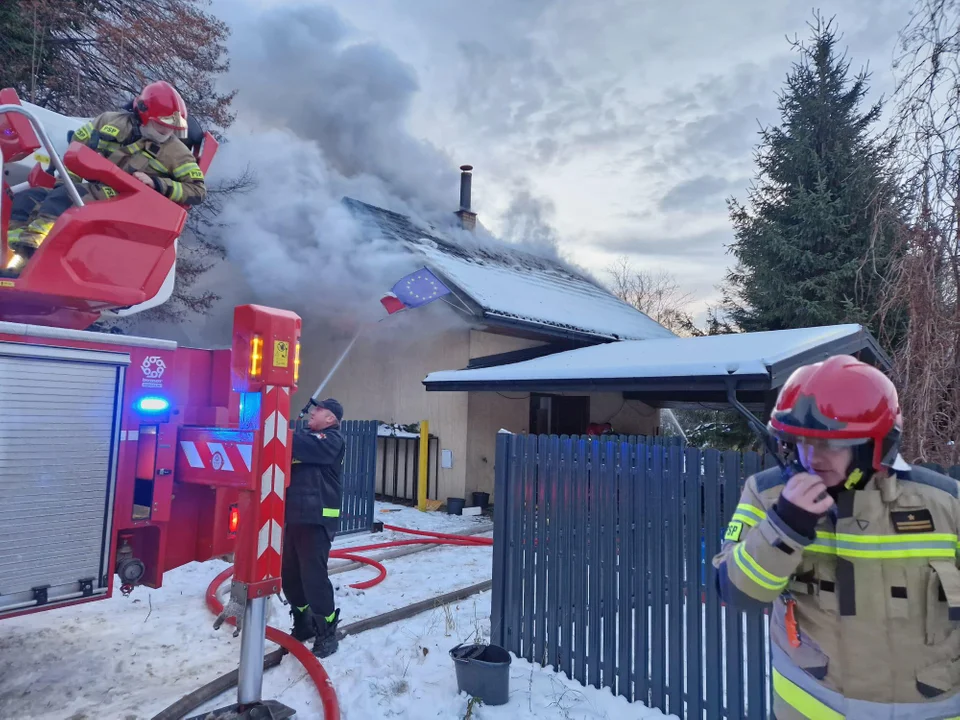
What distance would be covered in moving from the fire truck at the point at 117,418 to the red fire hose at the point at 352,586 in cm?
46

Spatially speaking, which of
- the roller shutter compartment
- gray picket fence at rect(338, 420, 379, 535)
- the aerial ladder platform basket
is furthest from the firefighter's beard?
gray picket fence at rect(338, 420, 379, 535)

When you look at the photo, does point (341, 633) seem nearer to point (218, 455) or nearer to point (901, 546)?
point (218, 455)

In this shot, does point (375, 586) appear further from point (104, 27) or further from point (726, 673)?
point (104, 27)

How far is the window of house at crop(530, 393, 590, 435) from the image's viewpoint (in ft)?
40.0

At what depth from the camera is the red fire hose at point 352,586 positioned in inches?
138

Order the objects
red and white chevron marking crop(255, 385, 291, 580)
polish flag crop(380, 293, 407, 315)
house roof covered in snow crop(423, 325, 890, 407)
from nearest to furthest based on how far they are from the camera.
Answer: red and white chevron marking crop(255, 385, 291, 580)
house roof covered in snow crop(423, 325, 890, 407)
polish flag crop(380, 293, 407, 315)

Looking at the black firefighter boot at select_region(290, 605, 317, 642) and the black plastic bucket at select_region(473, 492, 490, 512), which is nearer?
the black firefighter boot at select_region(290, 605, 317, 642)

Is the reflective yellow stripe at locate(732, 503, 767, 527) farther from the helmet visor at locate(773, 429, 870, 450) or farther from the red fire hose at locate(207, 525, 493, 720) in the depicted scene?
the red fire hose at locate(207, 525, 493, 720)

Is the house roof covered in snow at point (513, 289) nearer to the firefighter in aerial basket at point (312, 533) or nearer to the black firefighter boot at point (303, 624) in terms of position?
the firefighter in aerial basket at point (312, 533)

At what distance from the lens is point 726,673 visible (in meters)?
3.39

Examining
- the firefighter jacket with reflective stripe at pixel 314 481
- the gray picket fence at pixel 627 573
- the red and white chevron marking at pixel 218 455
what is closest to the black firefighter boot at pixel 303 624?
the firefighter jacket with reflective stripe at pixel 314 481

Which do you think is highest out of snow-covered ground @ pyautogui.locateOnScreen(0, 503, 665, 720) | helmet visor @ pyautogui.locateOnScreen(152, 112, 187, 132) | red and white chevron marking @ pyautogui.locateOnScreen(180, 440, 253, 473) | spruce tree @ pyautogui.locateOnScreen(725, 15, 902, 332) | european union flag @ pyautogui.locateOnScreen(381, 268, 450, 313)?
spruce tree @ pyautogui.locateOnScreen(725, 15, 902, 332)

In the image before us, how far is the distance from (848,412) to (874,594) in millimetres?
496

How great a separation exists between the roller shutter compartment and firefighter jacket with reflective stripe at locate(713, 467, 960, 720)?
3.17 meters
